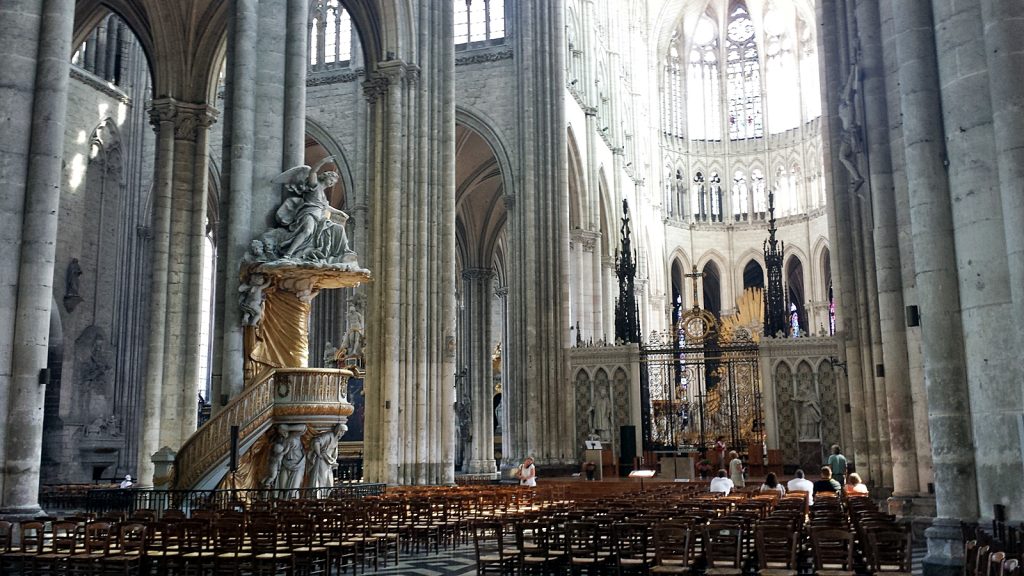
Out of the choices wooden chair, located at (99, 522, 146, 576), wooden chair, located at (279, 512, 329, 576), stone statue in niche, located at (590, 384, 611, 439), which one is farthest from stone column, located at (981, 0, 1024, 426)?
stone statue in niche, located at (590, 384, 611, 439)

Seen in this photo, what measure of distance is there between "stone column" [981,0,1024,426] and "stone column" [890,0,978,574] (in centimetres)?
47

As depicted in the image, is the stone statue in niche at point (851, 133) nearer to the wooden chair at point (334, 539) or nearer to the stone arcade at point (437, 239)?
the stone arcade at point (437, 239)

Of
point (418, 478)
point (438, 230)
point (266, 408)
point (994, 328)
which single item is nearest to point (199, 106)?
point (438, 230)

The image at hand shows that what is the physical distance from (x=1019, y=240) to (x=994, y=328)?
88 cm

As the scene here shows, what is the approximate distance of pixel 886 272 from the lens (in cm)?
1476

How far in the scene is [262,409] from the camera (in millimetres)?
15352

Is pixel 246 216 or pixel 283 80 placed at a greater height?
pixel 283 80

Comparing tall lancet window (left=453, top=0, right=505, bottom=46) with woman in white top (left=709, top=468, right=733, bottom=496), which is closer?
woman in white top (left=709, top=468, right=733, bottom=496)

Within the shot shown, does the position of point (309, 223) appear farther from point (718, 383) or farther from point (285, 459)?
point (718, 383)

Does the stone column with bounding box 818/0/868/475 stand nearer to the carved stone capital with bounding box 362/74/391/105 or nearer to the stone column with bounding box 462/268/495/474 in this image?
the carved stone capital with bounding box 362/74/391/105

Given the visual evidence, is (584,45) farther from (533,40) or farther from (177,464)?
(177,464)

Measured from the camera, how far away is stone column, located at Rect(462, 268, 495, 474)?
4206 cm

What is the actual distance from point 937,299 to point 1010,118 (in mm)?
1874

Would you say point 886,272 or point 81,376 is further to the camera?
point 81,376
